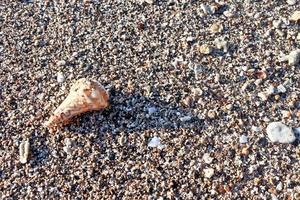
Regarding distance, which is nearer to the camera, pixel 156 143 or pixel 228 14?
pixel 156 143

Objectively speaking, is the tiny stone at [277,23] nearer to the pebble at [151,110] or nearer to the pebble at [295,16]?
the pebble at [295,16]

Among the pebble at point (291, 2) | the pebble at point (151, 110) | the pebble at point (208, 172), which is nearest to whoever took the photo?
the pebble at point (208, 172)

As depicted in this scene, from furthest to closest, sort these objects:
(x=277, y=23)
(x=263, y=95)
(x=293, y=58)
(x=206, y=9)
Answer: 1. (x=206, y=9)
2. (x=277, y=23)
3. (x=293, y=58)
4. (x=263, y=95)

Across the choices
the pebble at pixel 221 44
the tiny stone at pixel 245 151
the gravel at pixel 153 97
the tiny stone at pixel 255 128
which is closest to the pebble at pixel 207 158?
the gravel at pixel 153 97

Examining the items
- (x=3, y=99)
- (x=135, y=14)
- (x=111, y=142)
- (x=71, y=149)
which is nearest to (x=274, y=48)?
(x=135, y=14)

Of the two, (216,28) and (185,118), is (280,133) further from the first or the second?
(216,28)

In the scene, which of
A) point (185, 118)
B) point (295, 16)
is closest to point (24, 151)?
point (185, 118)
